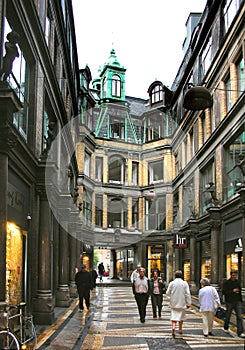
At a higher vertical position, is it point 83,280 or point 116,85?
point 116,85

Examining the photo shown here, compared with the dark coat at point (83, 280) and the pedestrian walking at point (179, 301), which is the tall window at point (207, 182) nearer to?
the dark coat at point (83, 280)

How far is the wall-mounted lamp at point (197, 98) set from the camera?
11016 mm

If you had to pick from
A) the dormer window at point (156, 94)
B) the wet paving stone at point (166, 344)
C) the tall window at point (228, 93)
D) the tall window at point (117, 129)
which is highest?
the dormer window at point (156, 94)

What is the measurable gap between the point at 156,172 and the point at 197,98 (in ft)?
109

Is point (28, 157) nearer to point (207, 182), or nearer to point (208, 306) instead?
point (208, 306)

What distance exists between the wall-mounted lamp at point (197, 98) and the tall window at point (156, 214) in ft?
103

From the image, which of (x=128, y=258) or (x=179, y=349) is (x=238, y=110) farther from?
(x=128, y=258)

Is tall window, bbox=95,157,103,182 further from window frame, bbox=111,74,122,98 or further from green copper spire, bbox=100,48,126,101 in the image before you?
window frame, bbox=111,74,122,98

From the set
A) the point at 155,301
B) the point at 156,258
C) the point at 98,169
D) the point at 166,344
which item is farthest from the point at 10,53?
the point at 156,258

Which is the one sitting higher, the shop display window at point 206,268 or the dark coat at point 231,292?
the dark coat at point 231,292

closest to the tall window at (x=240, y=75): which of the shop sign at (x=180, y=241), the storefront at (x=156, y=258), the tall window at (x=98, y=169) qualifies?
the shop sign at (x=180, y=241)

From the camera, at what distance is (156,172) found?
44.3 meters

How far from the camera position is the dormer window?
4619cm

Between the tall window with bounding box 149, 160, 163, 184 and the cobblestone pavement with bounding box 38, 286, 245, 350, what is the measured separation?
25745 millimetres
